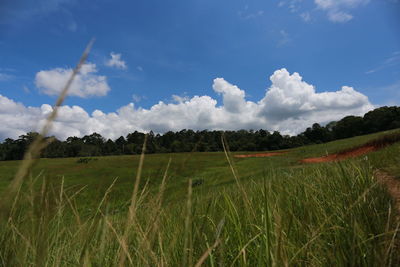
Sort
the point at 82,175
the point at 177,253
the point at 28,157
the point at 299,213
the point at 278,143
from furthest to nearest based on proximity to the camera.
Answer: the point at 278,143 → the point at 82,175 → the point at 299,213 → the point at 177,253 → the point at 28,157

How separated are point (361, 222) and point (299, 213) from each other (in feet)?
1.85

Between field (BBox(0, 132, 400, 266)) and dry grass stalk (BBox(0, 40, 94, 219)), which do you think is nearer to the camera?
dry grass stalk (BBox(0, 40, 94, 219))

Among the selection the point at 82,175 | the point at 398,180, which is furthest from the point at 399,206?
the point at 82,175

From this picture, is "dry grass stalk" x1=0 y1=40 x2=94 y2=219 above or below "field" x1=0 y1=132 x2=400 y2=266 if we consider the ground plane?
above

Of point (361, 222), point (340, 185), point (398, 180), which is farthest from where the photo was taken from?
point (398, 180)

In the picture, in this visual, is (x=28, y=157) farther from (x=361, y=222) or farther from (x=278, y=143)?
(x=278, y=143)

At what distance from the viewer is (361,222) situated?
75.8 inches

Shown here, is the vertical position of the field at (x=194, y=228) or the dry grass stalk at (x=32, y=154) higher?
the dry grass stalk at (x=32, y=154)

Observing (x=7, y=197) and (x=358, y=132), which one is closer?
(x=7, y=197)

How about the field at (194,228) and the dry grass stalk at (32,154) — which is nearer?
the dry grass stalk at (32,154)

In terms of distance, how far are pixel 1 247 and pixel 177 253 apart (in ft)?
4.03

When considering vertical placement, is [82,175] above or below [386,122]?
below

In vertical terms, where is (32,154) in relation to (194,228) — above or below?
above

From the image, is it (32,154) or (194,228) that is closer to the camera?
(32,154)
